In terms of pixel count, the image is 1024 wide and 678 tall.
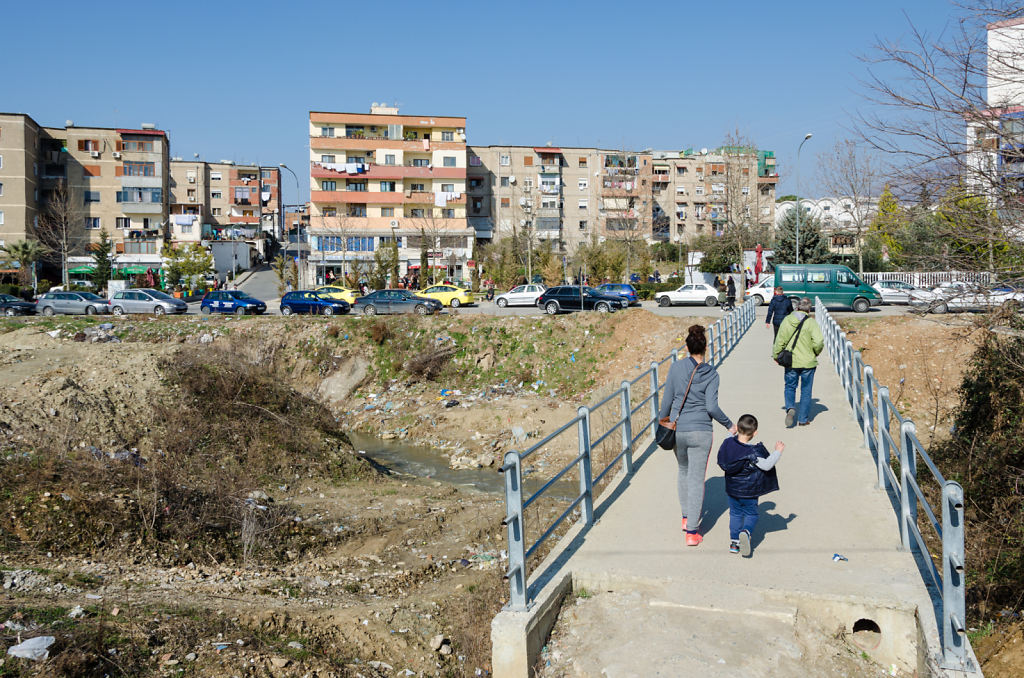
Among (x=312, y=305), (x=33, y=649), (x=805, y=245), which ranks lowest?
(x=33, y=649)

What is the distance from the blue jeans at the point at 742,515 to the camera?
6.12 meters

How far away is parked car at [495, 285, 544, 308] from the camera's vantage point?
4231cm

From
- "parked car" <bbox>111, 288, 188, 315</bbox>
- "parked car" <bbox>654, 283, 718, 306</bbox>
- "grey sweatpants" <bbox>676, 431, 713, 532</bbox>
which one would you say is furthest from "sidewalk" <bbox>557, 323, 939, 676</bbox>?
"parked car" <bbox>111, 288, 188, 315</bbox>

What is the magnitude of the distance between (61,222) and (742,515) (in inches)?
2925

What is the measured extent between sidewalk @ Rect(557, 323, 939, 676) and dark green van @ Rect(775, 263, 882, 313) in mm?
25131

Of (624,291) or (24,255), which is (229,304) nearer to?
(624,291)

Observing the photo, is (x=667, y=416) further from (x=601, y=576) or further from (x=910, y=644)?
(x=910, y=644)

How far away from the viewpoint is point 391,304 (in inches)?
1460

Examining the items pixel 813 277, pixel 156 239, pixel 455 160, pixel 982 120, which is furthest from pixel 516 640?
pixel 156 239

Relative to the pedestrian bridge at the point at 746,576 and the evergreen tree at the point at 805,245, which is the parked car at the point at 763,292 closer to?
the evergreen tree at the point at 805,245

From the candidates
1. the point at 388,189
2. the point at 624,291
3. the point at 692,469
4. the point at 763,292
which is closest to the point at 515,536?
the point at 692,469

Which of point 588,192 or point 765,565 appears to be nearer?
point 765,565

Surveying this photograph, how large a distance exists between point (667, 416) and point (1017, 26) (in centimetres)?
658

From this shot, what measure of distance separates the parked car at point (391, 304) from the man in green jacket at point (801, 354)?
87.5 ft
